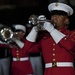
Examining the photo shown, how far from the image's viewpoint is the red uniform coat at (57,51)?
3333 mm

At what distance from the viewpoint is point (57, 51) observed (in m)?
3.41

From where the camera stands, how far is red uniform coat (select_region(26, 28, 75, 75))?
333cm

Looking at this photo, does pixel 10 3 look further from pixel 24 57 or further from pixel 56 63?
pixel 56 63

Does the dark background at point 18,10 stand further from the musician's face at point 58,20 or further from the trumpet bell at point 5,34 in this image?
the musician's face at point 58,20

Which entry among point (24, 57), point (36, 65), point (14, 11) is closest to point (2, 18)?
point (14, 11)

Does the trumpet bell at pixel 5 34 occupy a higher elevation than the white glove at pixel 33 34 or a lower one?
lower

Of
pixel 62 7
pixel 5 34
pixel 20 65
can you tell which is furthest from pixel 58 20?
pixel 20 65

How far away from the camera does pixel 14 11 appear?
7121 mm

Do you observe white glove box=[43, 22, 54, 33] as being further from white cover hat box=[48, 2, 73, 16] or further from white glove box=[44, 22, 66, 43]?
white cover hat box=[48, 2, 73, 16]

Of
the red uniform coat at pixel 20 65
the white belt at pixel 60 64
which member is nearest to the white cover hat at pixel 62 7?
the white belt at pixel 60 64

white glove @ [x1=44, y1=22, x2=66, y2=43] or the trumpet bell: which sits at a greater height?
white glove @ [x1=44, y1=22, x2=66, y2=43]

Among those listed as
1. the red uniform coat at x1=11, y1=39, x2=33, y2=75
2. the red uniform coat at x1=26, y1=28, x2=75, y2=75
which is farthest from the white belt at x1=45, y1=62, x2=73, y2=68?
the red uniform coat at x1=11, y1=39, x2=33, y2=75

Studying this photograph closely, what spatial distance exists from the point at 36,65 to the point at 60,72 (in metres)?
2.95

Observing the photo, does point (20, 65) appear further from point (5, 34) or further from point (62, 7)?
point (62, 7)
